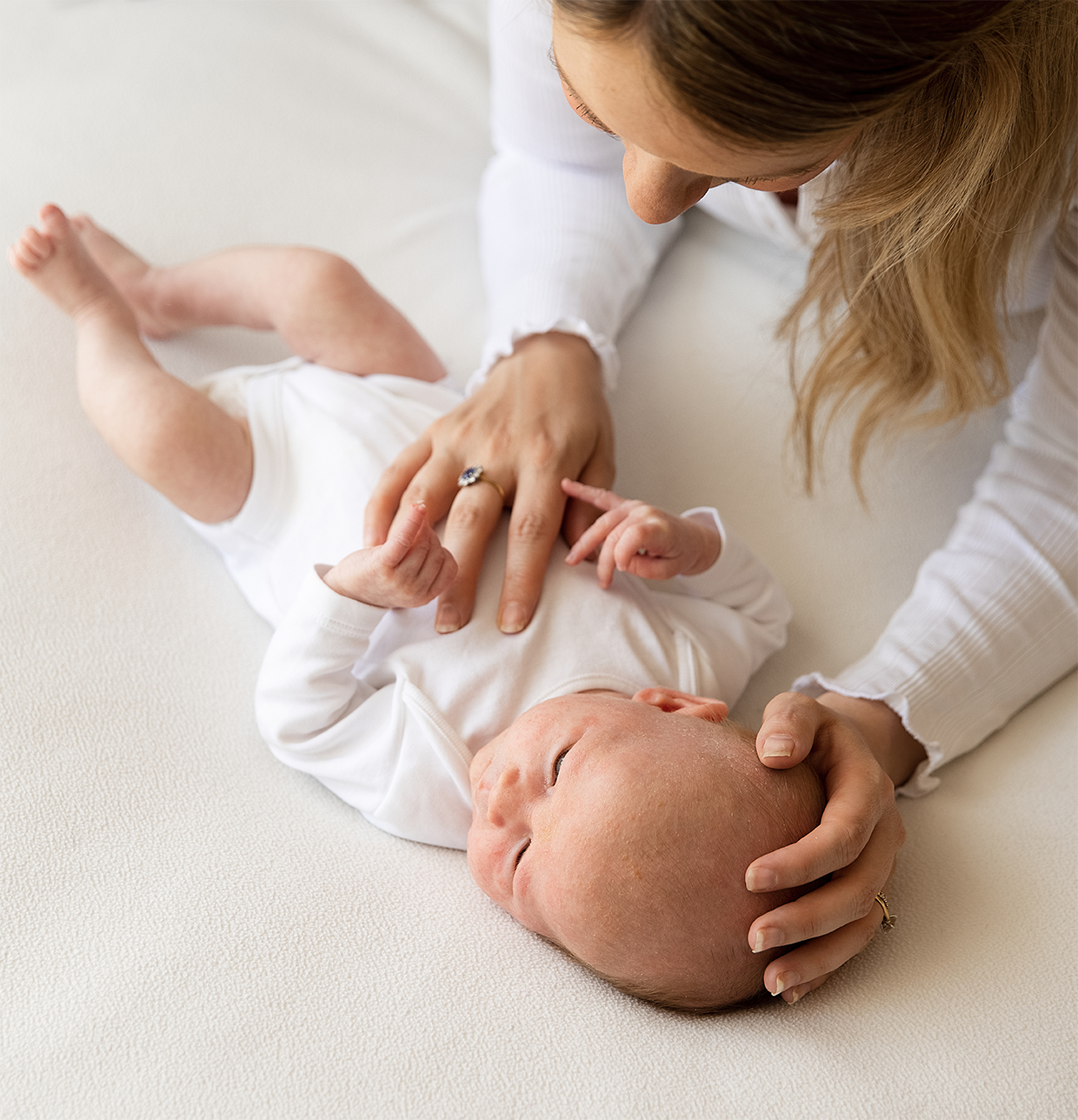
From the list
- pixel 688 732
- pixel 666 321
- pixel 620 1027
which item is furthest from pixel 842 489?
pixel 620 1027

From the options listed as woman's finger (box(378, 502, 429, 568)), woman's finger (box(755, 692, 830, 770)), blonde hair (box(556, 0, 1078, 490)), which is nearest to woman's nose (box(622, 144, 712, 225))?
blonde hair (box(556, 0, 1078, 490))

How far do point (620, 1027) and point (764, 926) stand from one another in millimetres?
166

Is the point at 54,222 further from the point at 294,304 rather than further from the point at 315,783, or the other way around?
the point at 315,783

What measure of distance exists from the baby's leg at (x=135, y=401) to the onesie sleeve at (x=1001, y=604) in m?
0.71

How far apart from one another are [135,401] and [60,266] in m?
0.23

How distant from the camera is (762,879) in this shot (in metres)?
0.81

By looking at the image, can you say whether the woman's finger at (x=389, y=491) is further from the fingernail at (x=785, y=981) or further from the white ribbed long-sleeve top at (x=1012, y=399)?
the fingernail at (x=785, y=981)

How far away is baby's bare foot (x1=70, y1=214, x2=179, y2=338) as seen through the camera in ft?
4.54

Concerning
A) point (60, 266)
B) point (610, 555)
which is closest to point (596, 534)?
point (610, 555)

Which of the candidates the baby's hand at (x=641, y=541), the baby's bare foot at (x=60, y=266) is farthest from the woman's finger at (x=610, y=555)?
the baby's bare foot at (x=60, y=266)

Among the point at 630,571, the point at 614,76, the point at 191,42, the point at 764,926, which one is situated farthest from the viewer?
the point at 191,42

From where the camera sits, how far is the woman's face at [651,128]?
25.5 inches

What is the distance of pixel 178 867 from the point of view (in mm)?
952

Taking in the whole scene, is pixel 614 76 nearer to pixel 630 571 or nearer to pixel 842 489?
pixel 630 571
